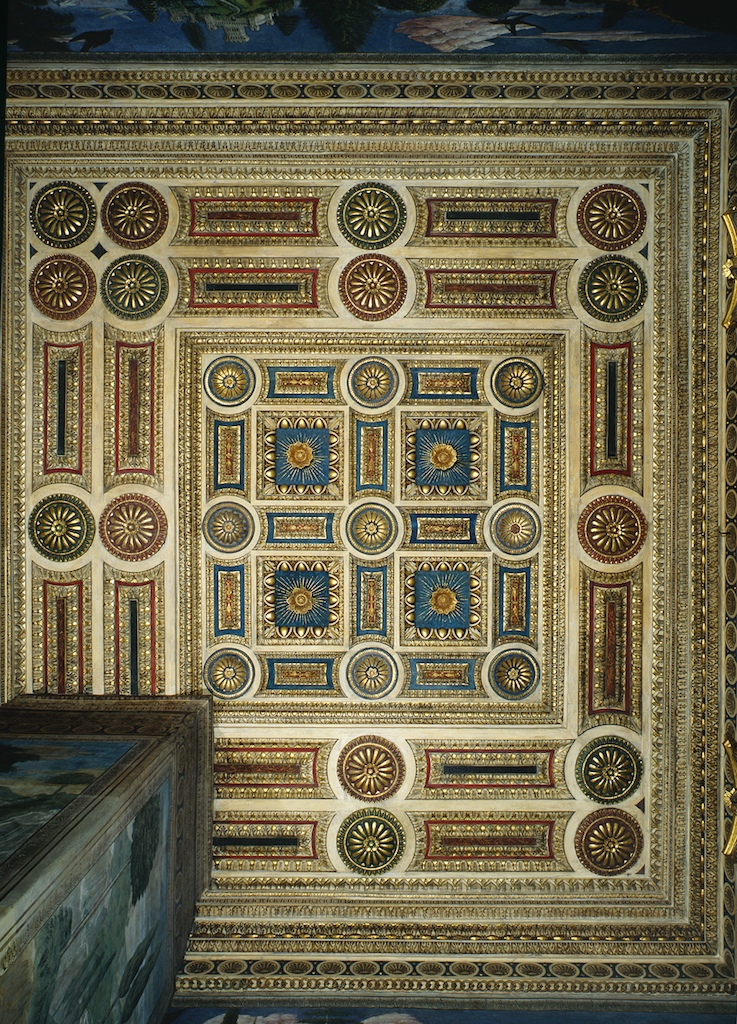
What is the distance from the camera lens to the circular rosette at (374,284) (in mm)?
6070

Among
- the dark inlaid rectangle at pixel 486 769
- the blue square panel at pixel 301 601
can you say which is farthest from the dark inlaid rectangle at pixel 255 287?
the dark inlaid rectangle at pixel 486 769

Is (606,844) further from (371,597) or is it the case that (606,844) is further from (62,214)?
(62,214)

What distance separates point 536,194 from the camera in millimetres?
5977

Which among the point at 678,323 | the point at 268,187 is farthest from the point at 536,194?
the point at 268,187

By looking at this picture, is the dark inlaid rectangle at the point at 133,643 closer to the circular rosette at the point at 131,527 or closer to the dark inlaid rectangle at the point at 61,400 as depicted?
the circular rosette at the point at 131,527

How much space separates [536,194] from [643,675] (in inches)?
168

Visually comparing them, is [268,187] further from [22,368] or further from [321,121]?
[22,368]

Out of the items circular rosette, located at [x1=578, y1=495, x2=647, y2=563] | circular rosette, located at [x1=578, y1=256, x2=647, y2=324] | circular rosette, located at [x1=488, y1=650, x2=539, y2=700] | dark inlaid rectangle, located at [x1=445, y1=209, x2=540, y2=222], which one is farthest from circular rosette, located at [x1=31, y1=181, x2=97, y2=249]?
circular rosette, located at [x1=488, y1=650, x2=539, y2=700]

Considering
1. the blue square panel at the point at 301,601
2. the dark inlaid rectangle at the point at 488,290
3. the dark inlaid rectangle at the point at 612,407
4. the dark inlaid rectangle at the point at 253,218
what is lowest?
the blue square panel at the point at 301,601

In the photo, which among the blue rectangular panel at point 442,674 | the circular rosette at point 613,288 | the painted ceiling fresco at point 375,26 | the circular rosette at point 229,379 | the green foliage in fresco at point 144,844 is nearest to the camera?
the green foliage in fresco at point 144,844

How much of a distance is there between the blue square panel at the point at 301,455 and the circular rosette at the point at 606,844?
3.87 m

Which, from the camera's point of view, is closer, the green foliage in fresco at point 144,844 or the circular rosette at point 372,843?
the green foliage in fresco at point 144,844

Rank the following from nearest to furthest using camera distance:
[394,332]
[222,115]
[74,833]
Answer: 1. [74,833]
2. [222,115]
3. [394,332]

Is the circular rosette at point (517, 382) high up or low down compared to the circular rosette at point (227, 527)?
up
